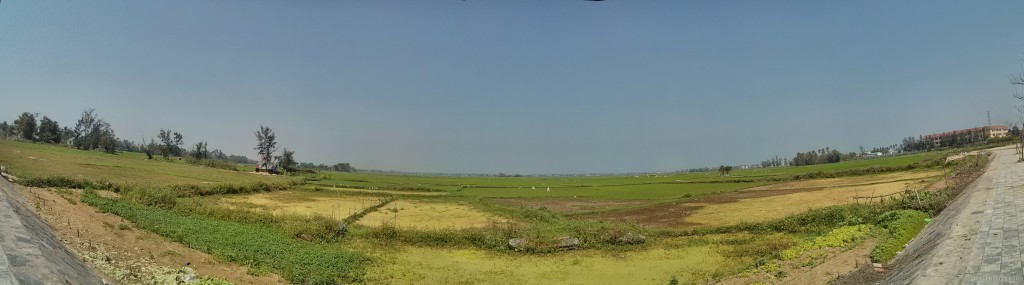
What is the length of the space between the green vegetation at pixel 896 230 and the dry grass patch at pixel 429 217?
59.2ft

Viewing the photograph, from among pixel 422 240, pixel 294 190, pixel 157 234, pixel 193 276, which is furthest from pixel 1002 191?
pixel 294 190

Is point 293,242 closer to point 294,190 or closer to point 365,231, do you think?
point 365,231

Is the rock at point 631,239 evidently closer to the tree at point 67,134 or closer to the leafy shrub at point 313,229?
the leafy shrub at point 313,229

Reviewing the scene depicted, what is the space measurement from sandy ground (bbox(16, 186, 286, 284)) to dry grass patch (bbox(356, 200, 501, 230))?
9.97m

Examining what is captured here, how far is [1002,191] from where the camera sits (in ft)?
43.7

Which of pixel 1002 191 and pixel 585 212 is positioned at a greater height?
pixel 1002 191

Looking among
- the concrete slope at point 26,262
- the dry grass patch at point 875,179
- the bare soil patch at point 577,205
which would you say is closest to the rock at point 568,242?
the bare soil patch at point 577,205

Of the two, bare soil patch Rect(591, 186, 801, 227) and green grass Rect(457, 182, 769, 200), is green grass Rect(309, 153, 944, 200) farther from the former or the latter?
bare soil patch Rect(591, 186, 801, 227)

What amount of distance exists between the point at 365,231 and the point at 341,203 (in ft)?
50.0

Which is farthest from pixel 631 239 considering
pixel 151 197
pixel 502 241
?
pixel 151 197

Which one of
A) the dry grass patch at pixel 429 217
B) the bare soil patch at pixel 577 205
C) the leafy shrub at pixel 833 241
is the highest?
the leafy shrub at pixel 833 241

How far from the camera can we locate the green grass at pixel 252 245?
577 inches

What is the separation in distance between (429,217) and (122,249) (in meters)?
17.8

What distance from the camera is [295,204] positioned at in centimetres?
3272
